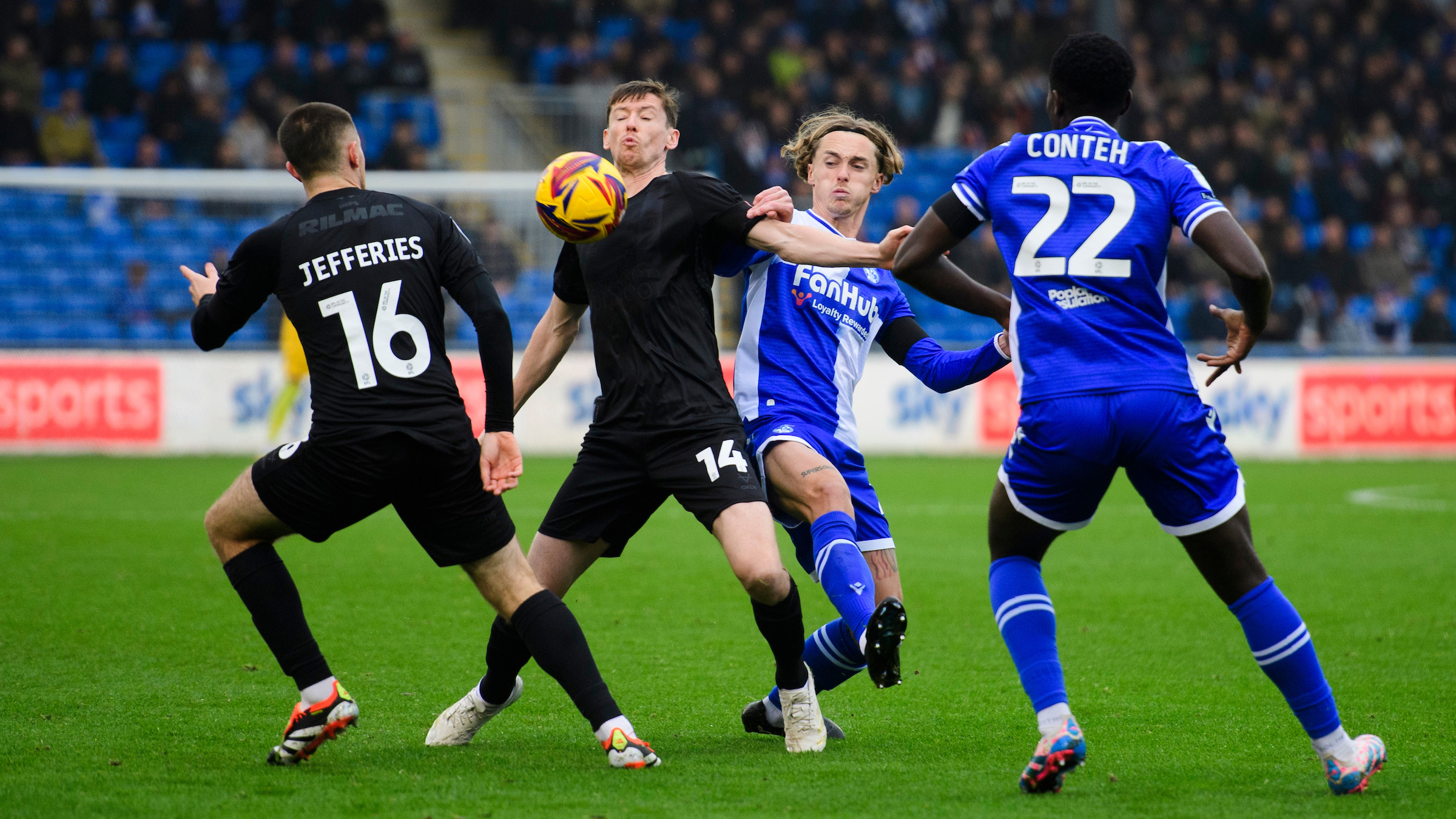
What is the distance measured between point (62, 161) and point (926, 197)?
Answer: 40.6 feet

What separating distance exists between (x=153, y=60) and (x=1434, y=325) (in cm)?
1892

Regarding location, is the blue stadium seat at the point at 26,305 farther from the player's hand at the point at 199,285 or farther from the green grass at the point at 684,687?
the player's hand at the point at 199,285

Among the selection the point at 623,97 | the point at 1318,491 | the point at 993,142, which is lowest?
the point at 1318,491

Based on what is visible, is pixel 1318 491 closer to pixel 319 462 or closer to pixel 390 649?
pixel 390 649

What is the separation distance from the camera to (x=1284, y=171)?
21281 millimetres

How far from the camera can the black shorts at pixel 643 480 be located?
4.46 meters

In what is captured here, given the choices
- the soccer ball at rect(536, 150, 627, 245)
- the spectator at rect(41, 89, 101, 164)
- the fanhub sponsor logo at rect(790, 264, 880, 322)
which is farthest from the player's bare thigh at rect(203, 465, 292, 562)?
the spectator at rect(41, 89, 101, 164)

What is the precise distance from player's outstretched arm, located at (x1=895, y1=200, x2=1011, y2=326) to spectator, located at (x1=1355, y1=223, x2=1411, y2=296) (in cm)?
1784

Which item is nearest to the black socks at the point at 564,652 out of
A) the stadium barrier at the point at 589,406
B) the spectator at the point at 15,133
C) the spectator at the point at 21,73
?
the stadium barrier at the point at 589,406

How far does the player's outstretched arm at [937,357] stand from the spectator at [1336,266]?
16463mm

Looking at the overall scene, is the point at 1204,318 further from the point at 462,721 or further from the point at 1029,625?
the point at 462,721

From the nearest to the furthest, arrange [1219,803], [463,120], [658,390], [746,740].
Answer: [1219,803]
[658,390]
[746,740]
[463,120]

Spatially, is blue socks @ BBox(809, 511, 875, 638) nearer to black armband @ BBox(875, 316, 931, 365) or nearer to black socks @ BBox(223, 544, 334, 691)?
black armband @ BBox(875, 316, 931, 365)

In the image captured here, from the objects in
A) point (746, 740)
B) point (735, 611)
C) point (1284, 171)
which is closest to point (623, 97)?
point (746, 740)
